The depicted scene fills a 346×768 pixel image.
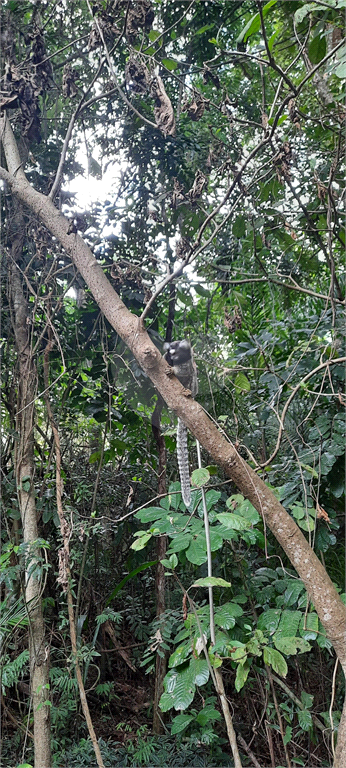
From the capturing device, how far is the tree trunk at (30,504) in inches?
64.6

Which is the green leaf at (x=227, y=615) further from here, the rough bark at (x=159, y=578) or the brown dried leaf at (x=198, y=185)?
the brown dried leaf at (x=198, y=185)

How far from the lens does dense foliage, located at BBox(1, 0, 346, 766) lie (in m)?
1.71

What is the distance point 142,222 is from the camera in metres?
2.13

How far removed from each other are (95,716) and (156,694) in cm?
34

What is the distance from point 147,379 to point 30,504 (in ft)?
2.10

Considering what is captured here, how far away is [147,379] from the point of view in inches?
82.0

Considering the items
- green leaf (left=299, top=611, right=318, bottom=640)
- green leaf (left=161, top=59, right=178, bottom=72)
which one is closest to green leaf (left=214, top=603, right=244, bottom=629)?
green leaf (left=299, top=611, right=318, bottom=640)

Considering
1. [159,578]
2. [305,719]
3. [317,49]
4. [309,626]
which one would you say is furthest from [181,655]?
[317,49]


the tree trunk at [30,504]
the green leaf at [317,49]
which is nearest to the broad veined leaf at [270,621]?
the tree trunk at [30,504]

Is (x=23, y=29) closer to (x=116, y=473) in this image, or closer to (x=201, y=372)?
(x=201, y=372)

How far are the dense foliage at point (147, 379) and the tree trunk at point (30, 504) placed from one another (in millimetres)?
29

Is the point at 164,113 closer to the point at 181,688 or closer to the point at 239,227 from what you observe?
the point at 239,227

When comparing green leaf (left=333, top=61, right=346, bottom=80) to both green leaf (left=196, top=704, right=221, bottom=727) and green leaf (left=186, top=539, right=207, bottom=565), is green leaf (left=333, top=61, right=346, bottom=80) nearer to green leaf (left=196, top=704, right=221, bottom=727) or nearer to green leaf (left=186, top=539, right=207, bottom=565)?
green leaf (left=186, top=539, right=207, bottom=565)

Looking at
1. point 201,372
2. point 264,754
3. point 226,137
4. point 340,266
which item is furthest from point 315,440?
point 226,137
